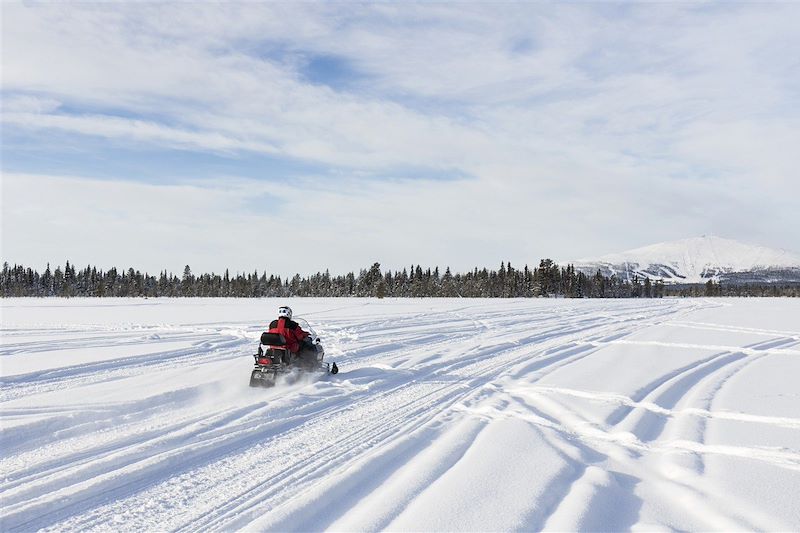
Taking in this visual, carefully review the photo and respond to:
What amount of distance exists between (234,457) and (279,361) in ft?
13.7

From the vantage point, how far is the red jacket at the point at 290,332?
10414 millimetres

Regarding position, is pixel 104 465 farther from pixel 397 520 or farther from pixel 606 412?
pixel 606 412

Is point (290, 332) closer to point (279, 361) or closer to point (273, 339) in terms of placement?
point (273, 339)

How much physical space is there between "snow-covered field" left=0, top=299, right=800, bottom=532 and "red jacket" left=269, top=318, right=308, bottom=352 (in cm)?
72

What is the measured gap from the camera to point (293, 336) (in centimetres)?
1059

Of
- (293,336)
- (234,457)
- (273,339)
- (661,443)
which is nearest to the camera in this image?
(234,457)

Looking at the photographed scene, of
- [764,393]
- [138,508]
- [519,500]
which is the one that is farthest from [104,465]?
[764,393]

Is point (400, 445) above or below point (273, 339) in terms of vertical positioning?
below

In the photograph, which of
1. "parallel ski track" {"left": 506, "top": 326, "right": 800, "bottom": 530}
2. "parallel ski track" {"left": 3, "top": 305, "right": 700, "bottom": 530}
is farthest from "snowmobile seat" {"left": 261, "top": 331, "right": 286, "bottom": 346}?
"parallel ski track" {"left": 506, "top": 326, "right": 800, "bottom": 530}

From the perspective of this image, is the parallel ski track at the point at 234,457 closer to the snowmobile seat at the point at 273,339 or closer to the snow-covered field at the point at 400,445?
the snow-covered field at the point at 400,445

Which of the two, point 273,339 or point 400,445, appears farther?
point 273,339

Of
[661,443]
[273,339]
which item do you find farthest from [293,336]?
[661,443]

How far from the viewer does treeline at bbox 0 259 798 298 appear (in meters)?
108

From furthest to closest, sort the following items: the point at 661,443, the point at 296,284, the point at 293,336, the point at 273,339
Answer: the point at 296,284 < the point at 293,336 < the point at 273,339 < the point at 661,443
